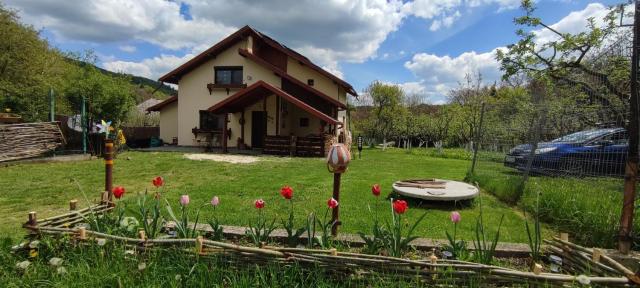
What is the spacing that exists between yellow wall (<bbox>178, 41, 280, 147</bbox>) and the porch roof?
6.00ft

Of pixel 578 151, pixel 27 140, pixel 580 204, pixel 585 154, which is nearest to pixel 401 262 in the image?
pixel 580 204

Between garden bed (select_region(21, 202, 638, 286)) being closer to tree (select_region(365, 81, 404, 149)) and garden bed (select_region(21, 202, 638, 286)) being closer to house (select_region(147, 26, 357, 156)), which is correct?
house (select_region(147, 26, 357, 156))

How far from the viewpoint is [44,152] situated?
426 inches

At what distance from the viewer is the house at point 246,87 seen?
58.6ft

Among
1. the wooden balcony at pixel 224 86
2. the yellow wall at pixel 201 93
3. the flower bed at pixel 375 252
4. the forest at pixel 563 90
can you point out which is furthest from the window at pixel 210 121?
the flower bed at pixel 375 252

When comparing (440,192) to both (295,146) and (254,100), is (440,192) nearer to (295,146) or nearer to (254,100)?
(295,146)

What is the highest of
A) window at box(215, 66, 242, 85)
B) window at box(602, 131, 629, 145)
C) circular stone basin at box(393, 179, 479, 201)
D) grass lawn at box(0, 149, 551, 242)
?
window at box(215, 66, 242, 85)

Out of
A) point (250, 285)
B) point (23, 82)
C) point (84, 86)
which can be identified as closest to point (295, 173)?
point (250, 285)

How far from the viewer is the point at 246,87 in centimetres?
1847

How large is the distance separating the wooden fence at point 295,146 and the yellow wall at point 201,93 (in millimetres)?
4074

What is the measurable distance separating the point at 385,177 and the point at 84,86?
1621 cm

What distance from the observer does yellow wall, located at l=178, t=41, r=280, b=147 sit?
18641 millimetres

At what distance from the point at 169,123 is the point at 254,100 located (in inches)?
270

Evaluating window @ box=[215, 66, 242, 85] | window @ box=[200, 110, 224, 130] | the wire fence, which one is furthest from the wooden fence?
the wire fence
